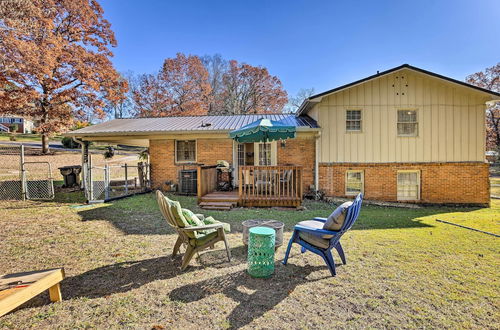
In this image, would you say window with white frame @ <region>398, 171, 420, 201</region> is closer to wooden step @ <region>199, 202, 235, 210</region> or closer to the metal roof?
the metal roof

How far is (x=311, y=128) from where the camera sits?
873 centimetres

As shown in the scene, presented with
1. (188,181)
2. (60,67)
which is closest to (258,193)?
(188,181)

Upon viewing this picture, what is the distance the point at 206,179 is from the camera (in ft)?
27.0

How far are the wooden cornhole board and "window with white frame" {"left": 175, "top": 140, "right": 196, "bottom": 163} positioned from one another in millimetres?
8102

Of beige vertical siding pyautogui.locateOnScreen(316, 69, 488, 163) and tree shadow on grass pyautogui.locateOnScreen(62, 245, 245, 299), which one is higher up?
beige vertical siding pyautogui.locateOnScreen(316, 69, 488, 163)

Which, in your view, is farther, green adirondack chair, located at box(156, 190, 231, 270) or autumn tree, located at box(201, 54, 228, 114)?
autumn tree, located at box(201, 54, 228, 114)

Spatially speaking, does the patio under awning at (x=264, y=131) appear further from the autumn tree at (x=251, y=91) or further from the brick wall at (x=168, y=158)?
the autumn tree at (x=251, y=91)

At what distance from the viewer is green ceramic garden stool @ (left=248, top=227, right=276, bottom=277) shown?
10.5ft

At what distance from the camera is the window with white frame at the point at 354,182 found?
9320 mm

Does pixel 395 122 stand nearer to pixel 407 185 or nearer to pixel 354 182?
pixel 407 185

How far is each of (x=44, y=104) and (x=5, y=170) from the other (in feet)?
15.7

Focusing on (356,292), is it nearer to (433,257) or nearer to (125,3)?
(433,257)

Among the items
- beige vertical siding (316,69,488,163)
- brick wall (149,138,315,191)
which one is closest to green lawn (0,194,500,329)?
beige vertical siding (316,69,488,163)

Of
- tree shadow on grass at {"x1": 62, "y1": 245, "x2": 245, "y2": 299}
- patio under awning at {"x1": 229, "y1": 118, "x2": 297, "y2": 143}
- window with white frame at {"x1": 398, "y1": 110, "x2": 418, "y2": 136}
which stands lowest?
tree shadow on grass at {"x1": 62, "y1": 245, "x2": 245, "y2": 299}
